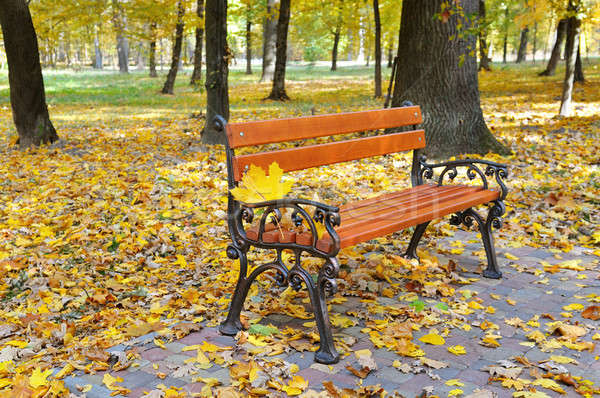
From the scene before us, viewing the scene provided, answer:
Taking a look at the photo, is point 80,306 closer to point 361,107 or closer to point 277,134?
point 277,134

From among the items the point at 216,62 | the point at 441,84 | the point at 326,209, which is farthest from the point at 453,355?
the point at 216,62

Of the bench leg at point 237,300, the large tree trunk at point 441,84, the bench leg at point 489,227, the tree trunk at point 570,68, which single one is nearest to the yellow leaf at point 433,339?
the bench leg at point 237,300

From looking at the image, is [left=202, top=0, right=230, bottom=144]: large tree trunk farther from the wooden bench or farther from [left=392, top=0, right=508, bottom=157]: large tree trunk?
the wooden bench

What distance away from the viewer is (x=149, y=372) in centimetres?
272

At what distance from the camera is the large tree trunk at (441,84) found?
7016mm

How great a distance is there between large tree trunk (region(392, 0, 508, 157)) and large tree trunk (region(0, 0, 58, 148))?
226 inches

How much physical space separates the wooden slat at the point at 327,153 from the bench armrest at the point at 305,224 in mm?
266

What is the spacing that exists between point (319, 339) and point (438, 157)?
467 cm

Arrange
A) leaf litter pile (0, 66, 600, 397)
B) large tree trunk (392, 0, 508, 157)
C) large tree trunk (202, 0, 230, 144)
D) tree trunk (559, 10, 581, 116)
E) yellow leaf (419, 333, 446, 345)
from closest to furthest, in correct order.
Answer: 1. leaf litter pile (0, 66, 600, 397)
2. yellow leaf (419, 333, 446, 345)
3. large tree trunk (392, 0, 508, 157)
4. large tree trunk (202, 0, 230, 144)
5. tree trunk (559, 10, 581, 116)

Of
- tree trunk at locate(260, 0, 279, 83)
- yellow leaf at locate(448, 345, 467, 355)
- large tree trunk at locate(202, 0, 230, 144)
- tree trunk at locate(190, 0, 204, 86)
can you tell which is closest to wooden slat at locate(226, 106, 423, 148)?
yellow leaf at locate(448, 345, 467, 355)

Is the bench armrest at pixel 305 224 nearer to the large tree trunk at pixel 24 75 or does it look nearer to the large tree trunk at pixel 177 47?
the large tree trunk at pixel 24 75

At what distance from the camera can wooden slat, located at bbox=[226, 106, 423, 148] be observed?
3177 mm

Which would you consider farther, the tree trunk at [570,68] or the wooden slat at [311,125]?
the tree trunk at [570,68]

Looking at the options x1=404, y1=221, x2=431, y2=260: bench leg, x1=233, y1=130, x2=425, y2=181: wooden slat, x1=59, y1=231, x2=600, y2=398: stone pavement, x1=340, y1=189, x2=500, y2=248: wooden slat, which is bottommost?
x1=59, y1=231, x2=600, y2=398: stone pavement
